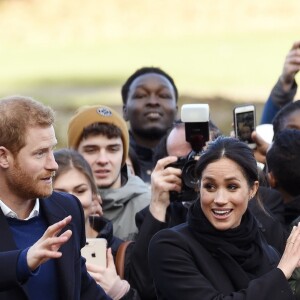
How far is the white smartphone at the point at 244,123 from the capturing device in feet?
20.2

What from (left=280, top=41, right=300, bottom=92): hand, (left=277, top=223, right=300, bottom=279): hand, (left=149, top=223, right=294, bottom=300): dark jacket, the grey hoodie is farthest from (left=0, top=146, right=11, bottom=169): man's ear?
(left=280, top=41, right=300, bottom=92): hand

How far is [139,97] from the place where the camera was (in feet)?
23.2

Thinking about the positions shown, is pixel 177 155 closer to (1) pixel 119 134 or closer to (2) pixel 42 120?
(1) pixel 119 134

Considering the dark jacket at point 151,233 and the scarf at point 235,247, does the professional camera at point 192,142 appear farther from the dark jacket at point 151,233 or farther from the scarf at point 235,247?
the scarf at point 235,247

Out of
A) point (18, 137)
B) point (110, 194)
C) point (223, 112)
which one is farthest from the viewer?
point (223, 112)

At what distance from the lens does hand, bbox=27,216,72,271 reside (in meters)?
4.01

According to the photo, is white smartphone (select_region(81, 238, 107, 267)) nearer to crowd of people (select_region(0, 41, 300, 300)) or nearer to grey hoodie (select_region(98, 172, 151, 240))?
crowd of people (select_region(0, 41, 300, 300))

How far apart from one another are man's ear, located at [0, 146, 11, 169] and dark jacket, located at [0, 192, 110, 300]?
0.15 m

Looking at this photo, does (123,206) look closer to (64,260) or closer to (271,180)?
(271,180)

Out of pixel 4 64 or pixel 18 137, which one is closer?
pixel 18 137

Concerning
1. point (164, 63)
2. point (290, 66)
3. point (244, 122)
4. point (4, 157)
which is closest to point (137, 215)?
point (244, 122)

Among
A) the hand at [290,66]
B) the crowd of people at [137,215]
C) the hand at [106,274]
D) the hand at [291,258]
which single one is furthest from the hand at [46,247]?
the hand at [290,66]

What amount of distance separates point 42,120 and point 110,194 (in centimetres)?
154

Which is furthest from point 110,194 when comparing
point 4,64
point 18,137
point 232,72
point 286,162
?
point 4,64
